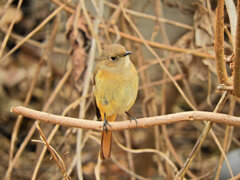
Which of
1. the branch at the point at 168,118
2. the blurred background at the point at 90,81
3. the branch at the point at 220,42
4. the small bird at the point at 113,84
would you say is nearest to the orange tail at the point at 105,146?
the small bird at the point at 113,84

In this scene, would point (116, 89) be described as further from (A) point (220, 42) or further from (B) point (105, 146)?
(A) point (220, 42)

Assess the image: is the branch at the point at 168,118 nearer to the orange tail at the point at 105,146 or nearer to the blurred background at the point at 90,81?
the blurred background at the point at 90,81

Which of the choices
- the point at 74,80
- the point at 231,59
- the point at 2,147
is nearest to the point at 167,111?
the point at 74,80

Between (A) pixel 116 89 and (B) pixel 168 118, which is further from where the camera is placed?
(A) pixel 116 89

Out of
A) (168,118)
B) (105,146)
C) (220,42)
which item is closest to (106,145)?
(105,146)

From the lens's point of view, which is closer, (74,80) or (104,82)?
(104,82)

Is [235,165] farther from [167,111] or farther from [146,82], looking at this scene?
[167,111]
